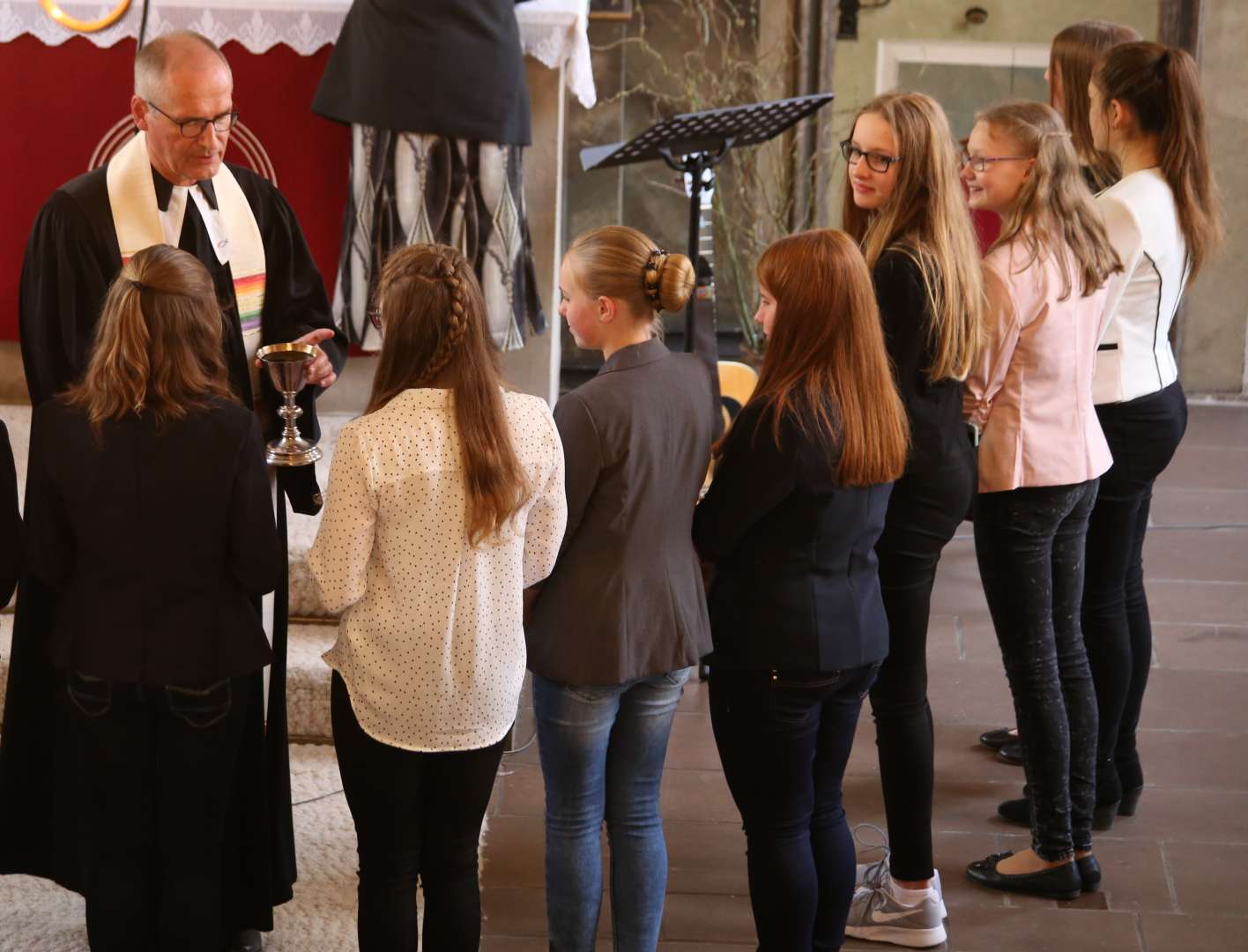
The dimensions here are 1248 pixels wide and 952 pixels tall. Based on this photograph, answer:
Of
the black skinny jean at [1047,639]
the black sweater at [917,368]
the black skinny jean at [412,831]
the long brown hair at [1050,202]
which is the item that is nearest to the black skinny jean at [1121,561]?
the black skinny jean at [1047,639]

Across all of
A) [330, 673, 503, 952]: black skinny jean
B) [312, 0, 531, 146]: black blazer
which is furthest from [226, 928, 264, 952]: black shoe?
[312, 0, 531, 146]: black blazer

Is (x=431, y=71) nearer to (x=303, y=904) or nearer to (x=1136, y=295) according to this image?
(x=1136, y=295)

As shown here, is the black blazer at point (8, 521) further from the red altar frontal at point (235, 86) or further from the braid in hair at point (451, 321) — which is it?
the red altar frontal at point (235, 86)

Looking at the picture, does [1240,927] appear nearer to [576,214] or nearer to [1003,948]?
[1003,948]

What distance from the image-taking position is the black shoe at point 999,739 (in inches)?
151

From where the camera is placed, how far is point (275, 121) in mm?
4281

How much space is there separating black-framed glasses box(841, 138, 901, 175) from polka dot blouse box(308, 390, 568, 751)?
805 millimetres

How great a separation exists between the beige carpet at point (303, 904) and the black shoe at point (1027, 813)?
4.71ft

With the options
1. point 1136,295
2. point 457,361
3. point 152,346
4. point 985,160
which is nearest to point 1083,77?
point 1136,295

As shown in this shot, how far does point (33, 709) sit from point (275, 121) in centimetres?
211

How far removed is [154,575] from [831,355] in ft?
3.47

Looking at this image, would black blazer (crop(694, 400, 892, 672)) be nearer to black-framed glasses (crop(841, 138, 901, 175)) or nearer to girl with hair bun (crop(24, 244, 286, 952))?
black-framed glasses (crop(841, 138, 901, 175))

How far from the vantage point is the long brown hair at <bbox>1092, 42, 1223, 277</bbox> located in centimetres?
305

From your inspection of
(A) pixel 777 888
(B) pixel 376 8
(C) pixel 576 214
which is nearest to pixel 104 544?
(A) pixel 777 888
